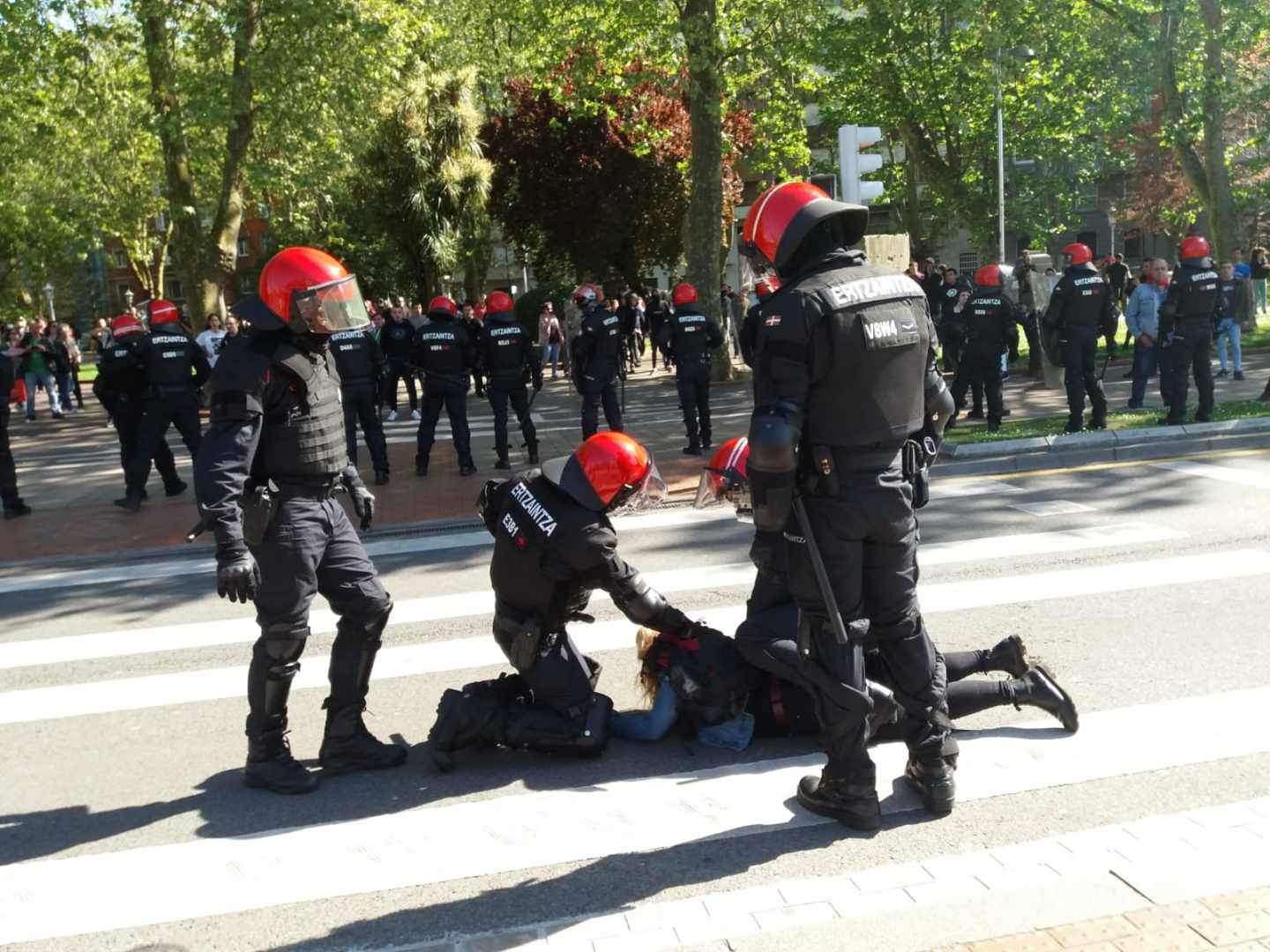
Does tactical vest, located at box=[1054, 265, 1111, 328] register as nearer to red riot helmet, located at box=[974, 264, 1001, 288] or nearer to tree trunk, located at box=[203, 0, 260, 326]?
red riot helmet, located at box=[974, 264, 1001, 288]

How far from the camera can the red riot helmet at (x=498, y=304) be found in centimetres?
1290

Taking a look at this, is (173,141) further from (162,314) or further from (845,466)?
(845,466)

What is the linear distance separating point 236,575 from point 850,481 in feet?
7.22

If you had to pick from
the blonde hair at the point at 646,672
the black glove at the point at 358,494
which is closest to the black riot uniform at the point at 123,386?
the black glove at the point at 358,494

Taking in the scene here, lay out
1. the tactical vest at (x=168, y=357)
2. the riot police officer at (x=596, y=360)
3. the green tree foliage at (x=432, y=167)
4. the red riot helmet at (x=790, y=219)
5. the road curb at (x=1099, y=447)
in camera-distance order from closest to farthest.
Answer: the red riot helmet at (x=790, y=219)
the road curb at (x=1099, y=447)
the tactical vest at (x=168, y=357)
the riot police officer at (x=596, y=360)
the green tree foliage at (x=432, y=167)

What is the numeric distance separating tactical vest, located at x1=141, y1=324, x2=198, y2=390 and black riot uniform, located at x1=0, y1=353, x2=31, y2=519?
121 centimetres

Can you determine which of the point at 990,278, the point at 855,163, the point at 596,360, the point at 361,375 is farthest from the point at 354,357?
the point at 990,278

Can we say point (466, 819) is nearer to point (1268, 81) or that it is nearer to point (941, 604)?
point (941, 604)

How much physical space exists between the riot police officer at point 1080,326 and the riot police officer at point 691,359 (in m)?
3.61

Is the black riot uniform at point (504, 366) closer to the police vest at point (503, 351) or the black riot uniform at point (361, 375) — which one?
the police vest at point (503, 351)

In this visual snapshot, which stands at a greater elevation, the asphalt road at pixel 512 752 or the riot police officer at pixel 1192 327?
the riot police officer at pixel 1192 327

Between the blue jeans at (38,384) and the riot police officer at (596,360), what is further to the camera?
the blue jeans at (38,384)

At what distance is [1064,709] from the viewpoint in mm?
4590

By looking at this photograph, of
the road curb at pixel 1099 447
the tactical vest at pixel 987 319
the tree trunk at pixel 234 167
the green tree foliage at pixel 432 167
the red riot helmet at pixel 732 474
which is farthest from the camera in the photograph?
the green tree foliage at pixel 432 167
